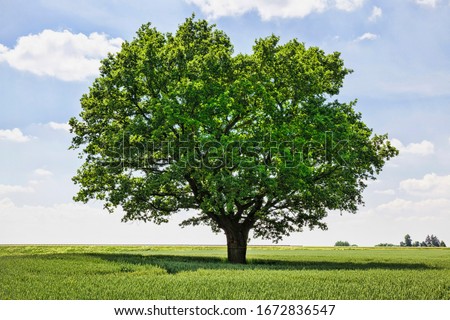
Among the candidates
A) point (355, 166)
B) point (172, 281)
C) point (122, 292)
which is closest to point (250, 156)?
point (355, 166)

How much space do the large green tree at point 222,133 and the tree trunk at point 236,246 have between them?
3.4 inches

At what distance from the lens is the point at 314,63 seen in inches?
1614

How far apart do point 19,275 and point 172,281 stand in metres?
8.34

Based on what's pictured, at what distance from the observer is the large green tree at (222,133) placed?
120ft

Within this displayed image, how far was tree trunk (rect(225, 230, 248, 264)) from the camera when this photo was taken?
1610 inches

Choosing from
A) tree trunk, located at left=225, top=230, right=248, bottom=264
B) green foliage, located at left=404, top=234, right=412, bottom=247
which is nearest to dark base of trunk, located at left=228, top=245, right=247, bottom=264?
tree trunk, located at left=225, top=230, right=248, bottom=264

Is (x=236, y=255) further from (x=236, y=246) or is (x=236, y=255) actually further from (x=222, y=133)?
(x=222, y=133)

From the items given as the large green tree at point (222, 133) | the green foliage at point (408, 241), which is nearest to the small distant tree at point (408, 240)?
the green foliage at point (408, 241)

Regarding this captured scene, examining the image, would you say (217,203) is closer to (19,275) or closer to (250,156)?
(250,156)

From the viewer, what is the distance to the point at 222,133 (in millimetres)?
38438

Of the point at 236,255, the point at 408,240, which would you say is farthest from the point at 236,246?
the point at 408,240

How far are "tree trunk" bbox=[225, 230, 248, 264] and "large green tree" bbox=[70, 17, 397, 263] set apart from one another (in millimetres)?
87

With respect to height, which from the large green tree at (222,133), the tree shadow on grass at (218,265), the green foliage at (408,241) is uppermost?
the large green tree at (222,133)

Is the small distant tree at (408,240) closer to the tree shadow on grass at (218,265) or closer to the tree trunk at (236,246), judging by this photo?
the tree shadow on grass at (218,265)
